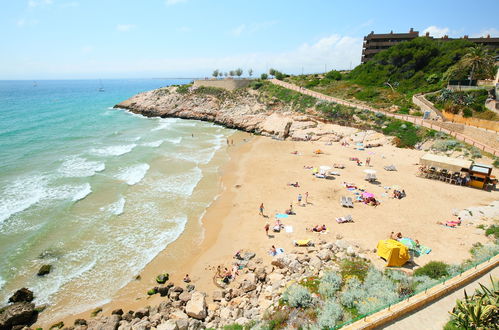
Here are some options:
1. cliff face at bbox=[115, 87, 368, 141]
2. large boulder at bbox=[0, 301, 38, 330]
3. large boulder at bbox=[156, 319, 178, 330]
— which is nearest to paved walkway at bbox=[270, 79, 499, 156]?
cliff face at bbox=[115, 87, 368, 141]

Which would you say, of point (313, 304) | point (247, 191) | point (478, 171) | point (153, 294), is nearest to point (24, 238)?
point (153, 294)

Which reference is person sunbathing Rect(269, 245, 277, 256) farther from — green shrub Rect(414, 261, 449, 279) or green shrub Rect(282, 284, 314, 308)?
green shrub Rect(414, 261, 449, 279)

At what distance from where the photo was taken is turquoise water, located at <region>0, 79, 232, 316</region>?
51.0 ft

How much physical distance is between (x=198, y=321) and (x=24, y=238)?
1464 centimetres

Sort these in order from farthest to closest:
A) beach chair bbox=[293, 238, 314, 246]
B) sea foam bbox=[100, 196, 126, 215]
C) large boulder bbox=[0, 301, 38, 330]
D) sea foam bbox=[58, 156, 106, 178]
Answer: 1. sea foam bbox=[58, 156, 106, 178]
2. sea foam bbox=[100, 196, 126, 215]
3. beach chair bbox=[293, 238, 314, 246]
4. large boulder bbox=[0, 301, 38, 330]

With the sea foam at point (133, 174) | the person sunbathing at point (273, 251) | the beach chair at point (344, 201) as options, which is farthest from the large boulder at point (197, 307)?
the sea foam at point (133, 174)

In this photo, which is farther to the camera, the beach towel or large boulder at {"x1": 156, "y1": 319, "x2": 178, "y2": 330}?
the beach towel

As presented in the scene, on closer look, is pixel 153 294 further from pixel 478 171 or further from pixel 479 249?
pixel 478 171

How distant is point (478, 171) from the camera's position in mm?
22969

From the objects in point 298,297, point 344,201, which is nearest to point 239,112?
point 344,201

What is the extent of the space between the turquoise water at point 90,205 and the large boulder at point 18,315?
2.31ft

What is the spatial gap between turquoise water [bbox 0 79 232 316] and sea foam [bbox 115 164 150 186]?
102mm

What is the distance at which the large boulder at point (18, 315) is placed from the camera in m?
12.5

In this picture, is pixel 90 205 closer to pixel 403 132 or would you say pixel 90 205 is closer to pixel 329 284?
pixel 329 284
